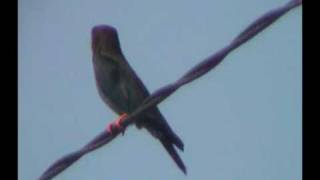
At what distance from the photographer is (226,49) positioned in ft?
6.15

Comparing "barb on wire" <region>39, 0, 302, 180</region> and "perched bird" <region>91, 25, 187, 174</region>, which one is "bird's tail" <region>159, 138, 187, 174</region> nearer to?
"perched bird" <region>91, 25, 187, 174</region>

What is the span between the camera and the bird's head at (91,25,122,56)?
3.48 meters

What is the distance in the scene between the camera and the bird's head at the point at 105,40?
3.48m

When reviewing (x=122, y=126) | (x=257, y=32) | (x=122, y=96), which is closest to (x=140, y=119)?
(x=122, y=96)

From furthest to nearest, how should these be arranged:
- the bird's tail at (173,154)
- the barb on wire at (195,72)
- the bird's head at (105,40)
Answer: the bird's head at (105,40), the bird's tail at (173,154), the barb on wire at (195,72)

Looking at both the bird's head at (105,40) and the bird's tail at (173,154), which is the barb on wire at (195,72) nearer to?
the bird's tail at (173,154)

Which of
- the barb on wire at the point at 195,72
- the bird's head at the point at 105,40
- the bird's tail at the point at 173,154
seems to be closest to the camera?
the barb on wire at the point at 195,72

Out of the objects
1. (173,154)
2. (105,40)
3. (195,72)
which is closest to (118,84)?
(105,40)

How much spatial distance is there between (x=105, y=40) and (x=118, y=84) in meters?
0.26

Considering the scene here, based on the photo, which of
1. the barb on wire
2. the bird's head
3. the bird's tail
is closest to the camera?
the barb on wire

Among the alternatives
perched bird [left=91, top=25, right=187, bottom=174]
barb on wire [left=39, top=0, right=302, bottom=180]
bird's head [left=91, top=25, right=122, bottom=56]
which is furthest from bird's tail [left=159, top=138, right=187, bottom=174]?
barb on wire [left=39, top=0, right=302, bottom=180]

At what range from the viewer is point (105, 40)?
352 centimetres

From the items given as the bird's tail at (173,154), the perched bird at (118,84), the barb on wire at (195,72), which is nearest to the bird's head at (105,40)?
the perched bird at (118,84)

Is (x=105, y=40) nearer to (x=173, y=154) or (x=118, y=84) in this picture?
(x=118, y=84)
